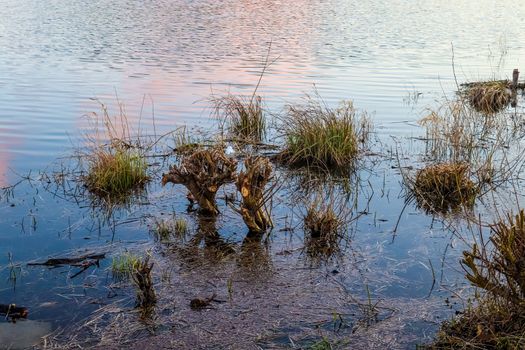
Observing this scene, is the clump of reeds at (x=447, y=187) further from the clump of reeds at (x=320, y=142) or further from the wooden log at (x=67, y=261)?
the wooden log at (x=67, y=261)

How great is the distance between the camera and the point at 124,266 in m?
6.23

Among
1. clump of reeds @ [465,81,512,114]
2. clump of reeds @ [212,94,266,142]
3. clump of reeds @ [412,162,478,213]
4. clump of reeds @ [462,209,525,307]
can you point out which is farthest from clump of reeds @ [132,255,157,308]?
clump of reeds @ [465,81,512,114]

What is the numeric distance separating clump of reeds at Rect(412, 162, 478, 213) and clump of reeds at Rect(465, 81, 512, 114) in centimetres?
671

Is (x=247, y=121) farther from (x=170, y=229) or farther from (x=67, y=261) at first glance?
(x=67, y=261)

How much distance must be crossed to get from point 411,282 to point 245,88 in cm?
1217

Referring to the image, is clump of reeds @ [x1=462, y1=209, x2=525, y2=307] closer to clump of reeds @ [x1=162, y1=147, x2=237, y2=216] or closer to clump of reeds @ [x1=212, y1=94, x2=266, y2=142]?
clump of reeds @ [x1=162, y1=147, x2=237, y2=216]

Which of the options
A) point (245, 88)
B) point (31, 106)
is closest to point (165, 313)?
point (31, 106)

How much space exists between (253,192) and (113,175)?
2428 mm

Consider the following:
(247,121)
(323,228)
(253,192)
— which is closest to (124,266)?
(253,192)

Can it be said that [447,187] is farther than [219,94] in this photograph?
No

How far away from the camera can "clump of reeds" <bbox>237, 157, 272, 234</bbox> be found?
284 inches

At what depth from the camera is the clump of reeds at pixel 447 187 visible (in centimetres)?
841

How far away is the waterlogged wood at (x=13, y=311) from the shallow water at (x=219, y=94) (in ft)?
0.45

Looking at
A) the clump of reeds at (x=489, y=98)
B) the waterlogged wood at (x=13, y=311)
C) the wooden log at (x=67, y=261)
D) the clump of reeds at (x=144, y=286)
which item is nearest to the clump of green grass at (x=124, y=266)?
the wooden log at (x=67, y=261)
